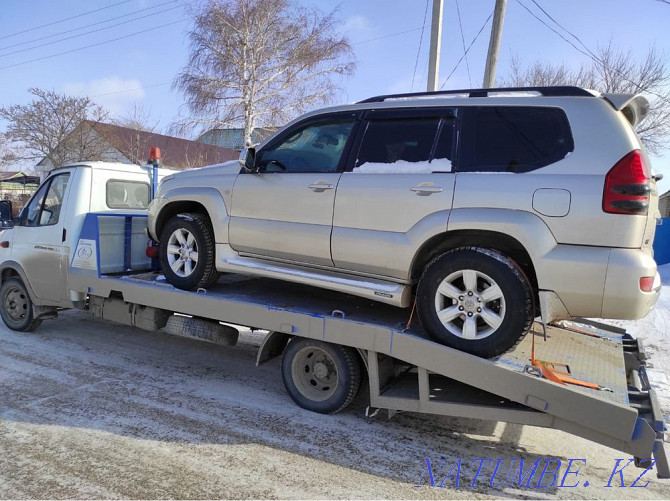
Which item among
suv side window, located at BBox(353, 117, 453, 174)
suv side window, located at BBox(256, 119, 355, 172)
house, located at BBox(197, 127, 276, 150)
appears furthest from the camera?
house, located at BBox(197, 127, 276, 150)

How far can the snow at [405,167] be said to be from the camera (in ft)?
12.3

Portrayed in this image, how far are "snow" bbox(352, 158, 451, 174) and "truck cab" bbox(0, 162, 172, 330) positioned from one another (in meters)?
3.45

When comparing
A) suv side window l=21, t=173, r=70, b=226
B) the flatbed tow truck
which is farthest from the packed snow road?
suv side window l=21, t=173, r=70, b=226

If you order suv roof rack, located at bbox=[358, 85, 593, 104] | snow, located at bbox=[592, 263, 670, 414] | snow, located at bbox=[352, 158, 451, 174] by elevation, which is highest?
suv roof rack, located at bbox=[358, 85, 593, 104]

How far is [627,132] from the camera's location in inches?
126

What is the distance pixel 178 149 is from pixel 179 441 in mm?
28531

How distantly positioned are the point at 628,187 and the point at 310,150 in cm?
256

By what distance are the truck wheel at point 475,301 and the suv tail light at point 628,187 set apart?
0.73 meters

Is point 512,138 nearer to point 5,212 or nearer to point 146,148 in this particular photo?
point 5,212

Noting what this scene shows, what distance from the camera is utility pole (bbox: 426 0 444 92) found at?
33.0ft

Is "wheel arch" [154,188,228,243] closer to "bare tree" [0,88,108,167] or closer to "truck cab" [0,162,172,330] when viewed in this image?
"truck cab" [0,162,172,330]

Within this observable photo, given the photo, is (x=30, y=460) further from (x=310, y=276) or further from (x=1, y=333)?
(x=1, y=333)

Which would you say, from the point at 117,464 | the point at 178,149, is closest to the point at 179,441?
the point at 117,464

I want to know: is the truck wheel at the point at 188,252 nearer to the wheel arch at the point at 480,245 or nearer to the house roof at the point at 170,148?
the wheel arch at the point at 480,245
